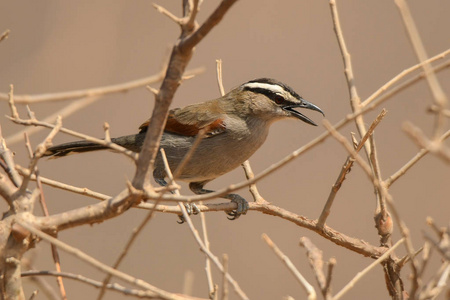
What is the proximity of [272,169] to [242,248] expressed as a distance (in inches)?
293

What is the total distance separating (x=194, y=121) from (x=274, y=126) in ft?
14.6

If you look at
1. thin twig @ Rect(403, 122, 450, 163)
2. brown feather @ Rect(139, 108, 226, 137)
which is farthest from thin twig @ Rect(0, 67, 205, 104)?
brown feather @ Rect(139, 108, 226, 137)

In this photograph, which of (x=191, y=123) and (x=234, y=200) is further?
(x=191, y=123)

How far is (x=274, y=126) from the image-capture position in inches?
408

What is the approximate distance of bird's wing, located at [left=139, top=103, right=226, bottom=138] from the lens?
5.96 m

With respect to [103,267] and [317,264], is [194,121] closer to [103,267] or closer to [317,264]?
[317,264]

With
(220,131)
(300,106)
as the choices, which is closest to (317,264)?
(220,131)

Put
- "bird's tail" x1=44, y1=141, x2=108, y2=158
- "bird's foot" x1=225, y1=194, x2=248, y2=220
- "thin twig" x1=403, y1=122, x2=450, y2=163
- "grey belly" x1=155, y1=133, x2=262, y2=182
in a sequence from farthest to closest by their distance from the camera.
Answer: "grey belly" x1=155, y1=133, x2=262, y2=182 < "bird's tail" x1=44, y1=141, x2=108, y2=158 < "bird's foot" x1=225, y1=194, x2=248, y2=220 < "thin twig" x1=403, y1=122, x2=450, y2=163

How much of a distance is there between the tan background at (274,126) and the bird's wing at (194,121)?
112 inches

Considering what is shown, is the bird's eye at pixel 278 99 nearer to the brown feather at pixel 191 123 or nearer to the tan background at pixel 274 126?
the brown feather at pixel 191 123

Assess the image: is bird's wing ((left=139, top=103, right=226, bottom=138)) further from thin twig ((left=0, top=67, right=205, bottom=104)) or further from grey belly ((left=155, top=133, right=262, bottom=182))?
thin twig ((left=0, top=67, right=205, bottom=104))

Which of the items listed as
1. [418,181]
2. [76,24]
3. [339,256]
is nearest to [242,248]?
[339,256]

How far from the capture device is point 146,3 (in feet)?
37.6

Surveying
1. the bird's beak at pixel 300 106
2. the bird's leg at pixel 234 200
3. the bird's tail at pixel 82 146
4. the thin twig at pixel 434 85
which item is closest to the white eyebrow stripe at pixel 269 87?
the bird's beak at pixel 300 106
